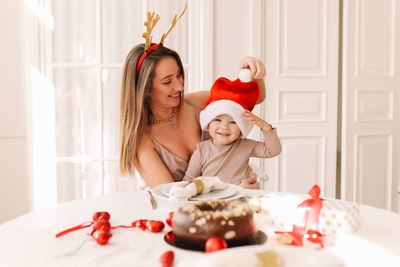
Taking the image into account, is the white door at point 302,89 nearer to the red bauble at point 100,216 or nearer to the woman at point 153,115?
the woman at point 153,115

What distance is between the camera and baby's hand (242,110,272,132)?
1.72 metres

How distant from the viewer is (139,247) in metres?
0.86

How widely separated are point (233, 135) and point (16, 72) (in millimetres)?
1864

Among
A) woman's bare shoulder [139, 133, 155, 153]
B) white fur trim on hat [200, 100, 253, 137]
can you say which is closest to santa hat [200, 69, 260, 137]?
white fur trim on hat [200, 100, 253, 137]

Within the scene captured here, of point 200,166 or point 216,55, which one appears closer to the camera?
point 200,166

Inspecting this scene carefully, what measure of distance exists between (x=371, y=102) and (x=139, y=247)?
295 cm

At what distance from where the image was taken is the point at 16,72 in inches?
115

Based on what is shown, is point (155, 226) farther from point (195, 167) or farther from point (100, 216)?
point (195, 167)

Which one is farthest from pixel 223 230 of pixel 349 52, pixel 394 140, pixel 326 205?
pixel 394 140

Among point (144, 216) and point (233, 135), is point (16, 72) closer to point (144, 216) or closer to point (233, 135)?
point (233, 135)

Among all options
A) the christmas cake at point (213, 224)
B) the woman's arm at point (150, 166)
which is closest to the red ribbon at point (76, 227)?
the christmas cake at point (213, 224)

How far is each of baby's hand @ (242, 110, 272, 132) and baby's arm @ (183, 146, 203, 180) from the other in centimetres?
28

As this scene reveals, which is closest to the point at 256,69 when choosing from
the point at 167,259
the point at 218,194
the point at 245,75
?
the point at 245,75

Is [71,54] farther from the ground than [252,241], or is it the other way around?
[71,54]
